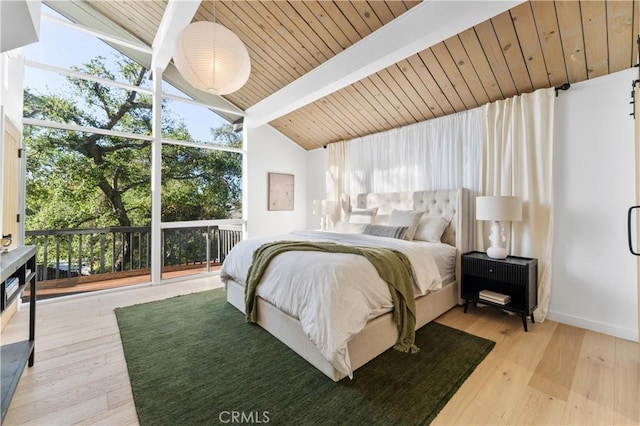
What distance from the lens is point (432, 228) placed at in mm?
3342

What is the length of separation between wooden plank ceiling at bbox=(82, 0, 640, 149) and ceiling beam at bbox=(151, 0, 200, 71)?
14 centimetres

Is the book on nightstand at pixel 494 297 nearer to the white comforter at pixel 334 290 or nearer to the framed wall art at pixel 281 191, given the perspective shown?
the white comforter at pixel 334 290

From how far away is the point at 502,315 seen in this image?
2.88 meters

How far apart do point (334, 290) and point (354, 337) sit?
14.6 inches

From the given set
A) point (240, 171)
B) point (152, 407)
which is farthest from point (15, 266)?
point (240, 171)

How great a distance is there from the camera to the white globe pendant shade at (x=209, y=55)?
2.10 m

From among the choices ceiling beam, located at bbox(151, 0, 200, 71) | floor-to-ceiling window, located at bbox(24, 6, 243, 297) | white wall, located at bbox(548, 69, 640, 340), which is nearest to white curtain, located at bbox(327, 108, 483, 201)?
white wall, located at bbox(548, 69, 640, 340)

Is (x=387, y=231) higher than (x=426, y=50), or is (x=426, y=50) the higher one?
(x=426, y=50)

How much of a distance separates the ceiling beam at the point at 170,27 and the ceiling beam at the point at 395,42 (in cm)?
146

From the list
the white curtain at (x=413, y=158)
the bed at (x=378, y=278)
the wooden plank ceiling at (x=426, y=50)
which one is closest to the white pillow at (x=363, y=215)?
the bed at (x=378, y=278)

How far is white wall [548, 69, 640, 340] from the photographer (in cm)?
→ 240

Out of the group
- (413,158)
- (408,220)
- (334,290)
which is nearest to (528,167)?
(408,220)

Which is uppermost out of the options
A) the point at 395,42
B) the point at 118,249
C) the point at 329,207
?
the point at 395,42

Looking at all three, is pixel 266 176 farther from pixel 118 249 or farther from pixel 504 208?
pixel 504 208
